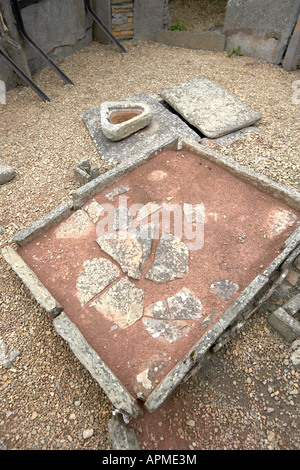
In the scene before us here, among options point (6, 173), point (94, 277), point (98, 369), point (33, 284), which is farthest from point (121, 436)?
point (6, 173)

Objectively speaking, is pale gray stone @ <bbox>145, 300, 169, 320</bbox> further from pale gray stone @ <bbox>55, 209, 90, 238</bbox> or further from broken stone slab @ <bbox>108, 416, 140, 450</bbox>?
pale gray stone @ <bbox>55, 209, 90, 238</bbox>

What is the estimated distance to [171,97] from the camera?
648 cm

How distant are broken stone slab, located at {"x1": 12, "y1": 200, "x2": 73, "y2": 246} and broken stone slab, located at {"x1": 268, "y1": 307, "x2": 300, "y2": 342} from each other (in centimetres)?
293

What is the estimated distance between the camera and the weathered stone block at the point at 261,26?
7.09m

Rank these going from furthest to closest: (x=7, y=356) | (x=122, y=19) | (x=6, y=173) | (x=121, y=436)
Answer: (x=122, y=19) < (x=6, y=173) < (x=7, y=356) < (x=121, y=436)

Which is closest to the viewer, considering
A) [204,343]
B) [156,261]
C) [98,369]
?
[98,369]

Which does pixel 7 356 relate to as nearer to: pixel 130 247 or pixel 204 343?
pixel 130 247

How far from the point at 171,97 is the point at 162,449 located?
6.01 metres

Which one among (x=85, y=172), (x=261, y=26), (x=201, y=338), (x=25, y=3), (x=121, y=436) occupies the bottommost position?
(x=121, y=436)

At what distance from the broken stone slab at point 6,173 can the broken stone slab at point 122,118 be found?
1713mm

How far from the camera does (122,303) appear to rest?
3.51m

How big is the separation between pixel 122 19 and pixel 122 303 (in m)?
8.16

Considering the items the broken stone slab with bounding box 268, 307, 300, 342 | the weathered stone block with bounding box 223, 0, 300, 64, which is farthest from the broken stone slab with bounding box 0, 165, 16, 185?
the weathered stone block with bounding box 223, 0, 300, 64

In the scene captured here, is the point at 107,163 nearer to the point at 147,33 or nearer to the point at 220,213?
the point at 220,213
